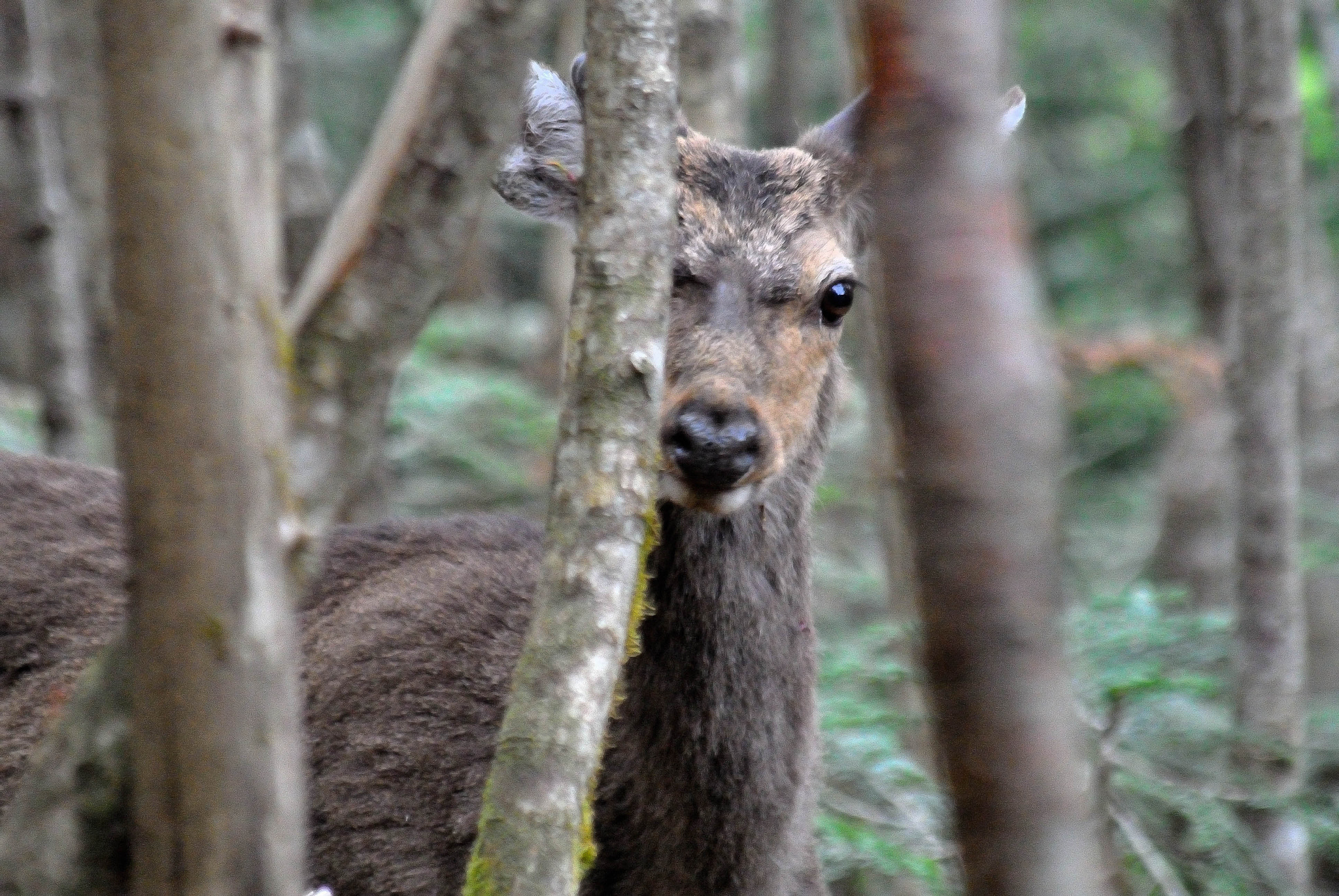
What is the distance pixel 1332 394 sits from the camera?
9680mm

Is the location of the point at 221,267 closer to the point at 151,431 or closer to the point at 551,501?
the point at 151,431

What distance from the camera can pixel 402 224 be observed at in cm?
500

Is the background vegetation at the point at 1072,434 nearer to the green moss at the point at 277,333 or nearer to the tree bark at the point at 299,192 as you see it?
the tree bark at the point at 299,192

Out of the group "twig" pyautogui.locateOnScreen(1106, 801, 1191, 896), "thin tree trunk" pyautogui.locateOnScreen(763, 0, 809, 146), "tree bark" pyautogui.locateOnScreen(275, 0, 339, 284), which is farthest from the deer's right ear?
"thin tree trunk" pyautogui.locateOnScreen(763, 0, 809, 146)

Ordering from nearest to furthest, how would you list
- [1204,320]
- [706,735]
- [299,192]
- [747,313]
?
1. [706,735]
2. [747,313]
3. [299,192]
4. [1204,320]

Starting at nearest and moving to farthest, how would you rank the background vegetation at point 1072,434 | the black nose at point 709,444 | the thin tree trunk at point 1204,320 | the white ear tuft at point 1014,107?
the black nose at point 709,444, the white ear tuft at point 1014,107, the background vegetation at point 1072,434, the thin tree trunk at point 1204,320

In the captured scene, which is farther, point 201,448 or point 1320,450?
point 1320,450

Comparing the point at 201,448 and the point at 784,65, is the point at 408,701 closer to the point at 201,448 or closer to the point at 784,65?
the point at 201,448

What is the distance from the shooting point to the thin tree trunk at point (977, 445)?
Result: 4.14ft

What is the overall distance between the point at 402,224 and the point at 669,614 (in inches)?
67.0

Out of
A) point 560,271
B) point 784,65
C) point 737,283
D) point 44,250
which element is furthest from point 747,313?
point 784,65

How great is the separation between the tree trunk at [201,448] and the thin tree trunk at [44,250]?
537 centimetres

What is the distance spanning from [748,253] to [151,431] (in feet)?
9.16

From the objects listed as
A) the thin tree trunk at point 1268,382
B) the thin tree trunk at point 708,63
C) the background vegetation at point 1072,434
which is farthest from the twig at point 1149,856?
the thin tree trunk at point 708,63
